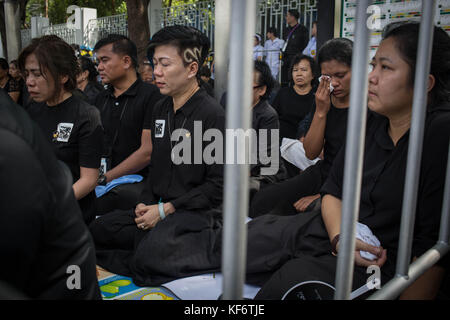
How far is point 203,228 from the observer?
7.66 feet

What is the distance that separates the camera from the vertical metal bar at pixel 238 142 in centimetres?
74

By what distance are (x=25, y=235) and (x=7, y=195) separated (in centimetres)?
8

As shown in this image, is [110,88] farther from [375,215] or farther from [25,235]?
[25,235]

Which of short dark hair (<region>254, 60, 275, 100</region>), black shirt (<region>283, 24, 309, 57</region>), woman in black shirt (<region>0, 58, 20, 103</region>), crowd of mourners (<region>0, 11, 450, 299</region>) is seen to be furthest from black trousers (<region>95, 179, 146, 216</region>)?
black shirt (<region>283, 24, 309, 57</region>)

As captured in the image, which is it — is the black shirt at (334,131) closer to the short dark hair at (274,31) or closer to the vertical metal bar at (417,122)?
the vertical metal bar at (417,122)

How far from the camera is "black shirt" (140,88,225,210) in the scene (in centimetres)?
235

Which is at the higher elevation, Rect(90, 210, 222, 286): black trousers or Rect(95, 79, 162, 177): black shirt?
Rect(95, 79, 162, 177): black shirt

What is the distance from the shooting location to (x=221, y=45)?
4395 millimetres

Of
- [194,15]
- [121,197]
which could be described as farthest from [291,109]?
[194,15]

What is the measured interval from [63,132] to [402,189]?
5.74 feet

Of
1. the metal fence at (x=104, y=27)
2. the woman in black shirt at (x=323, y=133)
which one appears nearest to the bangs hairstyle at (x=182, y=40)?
the woman in black shirt at (x=323, y=133)

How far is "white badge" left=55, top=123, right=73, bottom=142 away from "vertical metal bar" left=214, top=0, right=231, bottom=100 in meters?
2.08

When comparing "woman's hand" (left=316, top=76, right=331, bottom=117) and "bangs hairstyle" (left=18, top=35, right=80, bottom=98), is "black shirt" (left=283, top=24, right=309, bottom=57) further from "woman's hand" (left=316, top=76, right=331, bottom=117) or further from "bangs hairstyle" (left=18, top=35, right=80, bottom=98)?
"bangs hairstyle" (left=18, top=35, right=80, bottom=98)

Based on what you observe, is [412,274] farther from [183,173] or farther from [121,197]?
[121,197]
